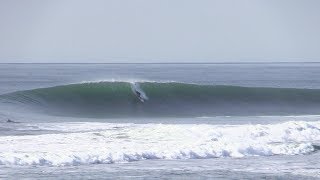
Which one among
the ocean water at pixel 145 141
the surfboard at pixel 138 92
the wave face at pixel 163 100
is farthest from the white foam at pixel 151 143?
the surfboard at pixel 138 92

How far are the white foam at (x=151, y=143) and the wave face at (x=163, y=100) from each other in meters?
8.66

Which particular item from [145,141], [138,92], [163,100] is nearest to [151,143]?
[145,141]

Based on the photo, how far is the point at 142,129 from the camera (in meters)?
19.7

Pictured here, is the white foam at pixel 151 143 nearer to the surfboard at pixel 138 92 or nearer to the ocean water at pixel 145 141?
the ocean water at pixel 145 141

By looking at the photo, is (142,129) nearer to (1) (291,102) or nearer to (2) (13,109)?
(2) (13,109)

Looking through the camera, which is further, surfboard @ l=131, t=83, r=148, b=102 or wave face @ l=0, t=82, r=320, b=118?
surfboard @ l=131, t=83, r=148, b=102

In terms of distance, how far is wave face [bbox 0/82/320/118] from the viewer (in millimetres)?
30016

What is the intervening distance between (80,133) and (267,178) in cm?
688

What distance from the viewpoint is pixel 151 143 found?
17.0 metres

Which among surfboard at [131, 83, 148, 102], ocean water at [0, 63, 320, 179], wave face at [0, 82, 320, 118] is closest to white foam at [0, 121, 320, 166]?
ocean water at [0, 63, 320, 179]

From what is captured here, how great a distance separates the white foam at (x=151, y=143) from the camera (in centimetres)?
1484

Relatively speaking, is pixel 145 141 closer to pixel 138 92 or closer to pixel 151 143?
pixel 151 143

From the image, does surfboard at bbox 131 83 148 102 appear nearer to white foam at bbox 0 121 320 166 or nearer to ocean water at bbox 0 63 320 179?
ocean water at bbox 0 63 320 179

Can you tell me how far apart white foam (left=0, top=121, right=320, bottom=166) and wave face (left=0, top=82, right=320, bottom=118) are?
8.66 m
